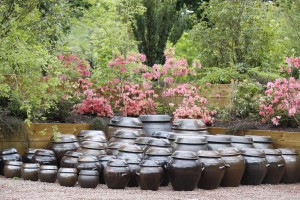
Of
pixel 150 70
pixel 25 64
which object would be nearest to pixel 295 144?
pixel 150 70

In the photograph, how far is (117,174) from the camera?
252 inches

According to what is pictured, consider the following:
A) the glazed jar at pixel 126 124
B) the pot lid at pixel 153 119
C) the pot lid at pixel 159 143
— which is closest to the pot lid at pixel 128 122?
the glazed jar at pixel 126 124

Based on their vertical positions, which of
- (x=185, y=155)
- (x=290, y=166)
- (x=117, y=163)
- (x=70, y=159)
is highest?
(x=185, y=155)

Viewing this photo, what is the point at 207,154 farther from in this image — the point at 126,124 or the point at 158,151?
the point at 126,124

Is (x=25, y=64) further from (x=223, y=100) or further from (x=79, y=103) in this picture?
(x=223, y=100)

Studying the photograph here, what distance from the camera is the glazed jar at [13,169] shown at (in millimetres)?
7059

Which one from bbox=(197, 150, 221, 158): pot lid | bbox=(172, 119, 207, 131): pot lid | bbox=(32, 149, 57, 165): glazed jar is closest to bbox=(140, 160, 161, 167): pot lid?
bbox=(197, 150, 221, 158): pot lid

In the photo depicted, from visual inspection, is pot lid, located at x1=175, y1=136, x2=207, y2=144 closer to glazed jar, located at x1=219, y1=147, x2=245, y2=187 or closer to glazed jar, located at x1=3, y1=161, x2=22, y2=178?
glazed jar, located at x1=219, y1=147, x2=245, y2=187

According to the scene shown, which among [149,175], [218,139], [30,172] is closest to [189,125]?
[218,139]

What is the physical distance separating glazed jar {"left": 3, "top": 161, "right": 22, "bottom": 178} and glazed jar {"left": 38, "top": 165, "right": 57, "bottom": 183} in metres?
0.42

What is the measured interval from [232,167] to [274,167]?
0.69 meters

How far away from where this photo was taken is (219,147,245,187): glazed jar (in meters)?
6.78

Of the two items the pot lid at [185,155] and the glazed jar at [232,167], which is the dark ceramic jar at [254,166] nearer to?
the glazed jar at [232,167]

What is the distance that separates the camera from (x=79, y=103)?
9586mm
